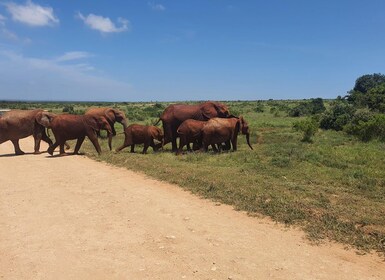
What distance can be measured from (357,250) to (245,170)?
5.84 m

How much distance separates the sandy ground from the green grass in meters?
0.46

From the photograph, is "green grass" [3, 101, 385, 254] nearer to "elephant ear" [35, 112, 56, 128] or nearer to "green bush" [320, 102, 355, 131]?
"elephant ear" [35, 112, 56, 128]

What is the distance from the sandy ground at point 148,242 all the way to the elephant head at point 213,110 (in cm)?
768

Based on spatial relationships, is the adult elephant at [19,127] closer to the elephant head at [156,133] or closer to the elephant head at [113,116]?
the elephant head at [113,116]

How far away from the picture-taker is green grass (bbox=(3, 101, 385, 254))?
6.84 meters

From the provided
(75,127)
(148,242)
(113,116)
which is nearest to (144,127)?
(113,116)

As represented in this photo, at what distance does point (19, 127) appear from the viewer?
17.4 metres

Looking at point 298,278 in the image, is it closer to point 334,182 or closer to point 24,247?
point 24,247

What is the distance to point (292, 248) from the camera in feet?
19.3

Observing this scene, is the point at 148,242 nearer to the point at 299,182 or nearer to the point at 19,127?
the point at 299,182

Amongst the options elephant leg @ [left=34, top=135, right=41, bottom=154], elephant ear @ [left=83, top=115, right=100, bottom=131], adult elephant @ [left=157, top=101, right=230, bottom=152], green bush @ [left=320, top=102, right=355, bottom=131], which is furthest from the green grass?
green bush @ [left=320, top=102, right=355, bottom=131]

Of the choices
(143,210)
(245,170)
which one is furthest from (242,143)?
(143,210)

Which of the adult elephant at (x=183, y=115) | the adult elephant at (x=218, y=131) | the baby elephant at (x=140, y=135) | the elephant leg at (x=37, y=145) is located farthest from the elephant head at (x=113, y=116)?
the adult elephant at (x=218, y=131)

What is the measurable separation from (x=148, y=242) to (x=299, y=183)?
200 inches
